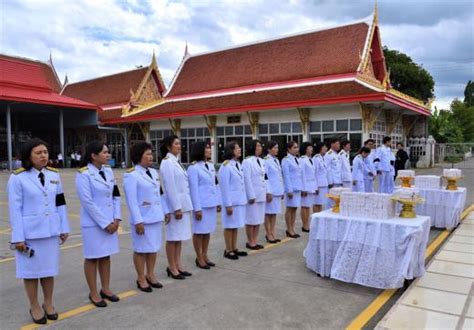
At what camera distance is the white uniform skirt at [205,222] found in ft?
15.7

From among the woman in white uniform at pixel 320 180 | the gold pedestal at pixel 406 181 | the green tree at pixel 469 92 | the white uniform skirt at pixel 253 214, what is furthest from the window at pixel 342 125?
the green tree at pixel 469 92

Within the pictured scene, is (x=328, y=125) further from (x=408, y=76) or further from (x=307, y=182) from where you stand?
(x=408, y=76)

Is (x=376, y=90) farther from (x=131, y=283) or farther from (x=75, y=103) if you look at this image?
(x=75, y=103)

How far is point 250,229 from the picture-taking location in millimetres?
5742

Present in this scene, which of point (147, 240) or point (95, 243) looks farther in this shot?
point (147, 240)

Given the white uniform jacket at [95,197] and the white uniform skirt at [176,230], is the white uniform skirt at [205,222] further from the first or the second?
the white uniform jacket at [95,197]

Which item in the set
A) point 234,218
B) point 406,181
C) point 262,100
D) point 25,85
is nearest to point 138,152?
point 234,218

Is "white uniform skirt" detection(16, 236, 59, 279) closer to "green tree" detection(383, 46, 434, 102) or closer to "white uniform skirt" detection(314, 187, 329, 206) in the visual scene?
A: "white uniform skirt" detection(314, 187, 329, 206)

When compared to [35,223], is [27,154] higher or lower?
higher

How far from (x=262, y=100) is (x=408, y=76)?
57.7 feet

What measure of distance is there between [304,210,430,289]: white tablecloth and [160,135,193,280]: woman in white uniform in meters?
Answer: 1.45

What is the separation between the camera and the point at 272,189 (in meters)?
6.07

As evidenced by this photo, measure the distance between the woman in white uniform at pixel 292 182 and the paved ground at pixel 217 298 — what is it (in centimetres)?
128

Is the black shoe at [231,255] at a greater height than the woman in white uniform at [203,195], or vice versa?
the woman in white uniform at [203,195]
